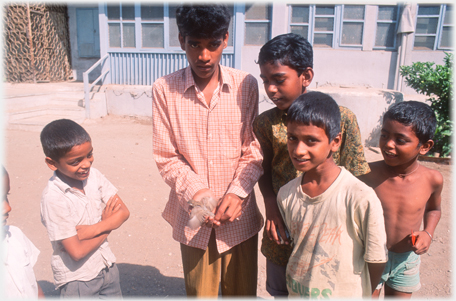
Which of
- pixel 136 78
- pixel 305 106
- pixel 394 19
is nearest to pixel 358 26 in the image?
pixel 394 19

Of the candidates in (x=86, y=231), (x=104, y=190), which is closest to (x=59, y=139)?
(x=104, y=190)

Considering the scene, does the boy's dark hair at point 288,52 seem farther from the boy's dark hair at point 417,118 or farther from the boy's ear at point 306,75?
the boy's dark hair at point 417,118

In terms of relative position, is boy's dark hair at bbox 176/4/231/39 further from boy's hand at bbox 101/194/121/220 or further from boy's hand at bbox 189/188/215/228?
boy's hand at bbox 101/194/121/220

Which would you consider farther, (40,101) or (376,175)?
(40,101)

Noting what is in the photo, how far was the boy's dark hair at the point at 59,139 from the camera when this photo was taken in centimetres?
180

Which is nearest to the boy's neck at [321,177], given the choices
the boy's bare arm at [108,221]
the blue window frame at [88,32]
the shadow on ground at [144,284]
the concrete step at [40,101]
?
the boy's bare arm at [108,221]

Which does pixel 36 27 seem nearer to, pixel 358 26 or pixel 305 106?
pixel 358 26

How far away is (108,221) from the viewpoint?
1.91 meters

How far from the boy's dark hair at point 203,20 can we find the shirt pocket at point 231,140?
0.48 meters

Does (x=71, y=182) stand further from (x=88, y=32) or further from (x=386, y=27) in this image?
(x=88, y=32)

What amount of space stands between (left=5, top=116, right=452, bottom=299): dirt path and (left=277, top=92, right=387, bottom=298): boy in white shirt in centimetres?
140

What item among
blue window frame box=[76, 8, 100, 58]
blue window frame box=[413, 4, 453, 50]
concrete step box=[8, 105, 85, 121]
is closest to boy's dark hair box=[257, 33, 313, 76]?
blue window frame box=[413, 4, 453, 50]

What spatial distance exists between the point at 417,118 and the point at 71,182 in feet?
6.51

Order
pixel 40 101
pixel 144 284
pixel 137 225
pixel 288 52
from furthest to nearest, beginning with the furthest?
pixel 40 101 → pixel 137 225 → pixel 144 284 → pixel 288 52
